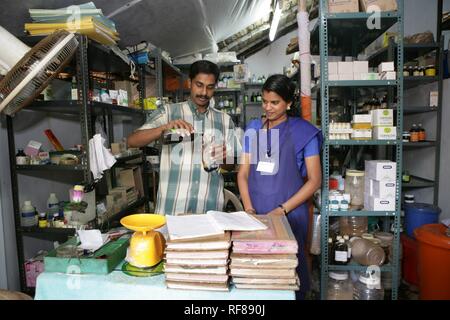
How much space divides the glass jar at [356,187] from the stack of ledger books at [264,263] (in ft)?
4.33

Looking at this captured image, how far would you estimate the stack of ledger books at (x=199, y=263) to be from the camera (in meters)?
0.86

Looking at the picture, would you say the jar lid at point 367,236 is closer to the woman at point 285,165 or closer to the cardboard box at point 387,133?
the woman at point 285,165

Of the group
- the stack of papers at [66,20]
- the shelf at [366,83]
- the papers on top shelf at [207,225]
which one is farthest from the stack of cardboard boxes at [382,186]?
the stack of papers at [66,20]

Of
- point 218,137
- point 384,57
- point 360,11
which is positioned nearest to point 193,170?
point 218,137

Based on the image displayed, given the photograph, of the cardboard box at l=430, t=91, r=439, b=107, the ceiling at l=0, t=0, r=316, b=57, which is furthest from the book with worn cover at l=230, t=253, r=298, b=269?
the cardboard box at l=430, t=91, r=439, b=107

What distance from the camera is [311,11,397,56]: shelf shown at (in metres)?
1.77

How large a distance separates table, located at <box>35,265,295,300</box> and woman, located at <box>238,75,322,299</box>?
0.77 metres

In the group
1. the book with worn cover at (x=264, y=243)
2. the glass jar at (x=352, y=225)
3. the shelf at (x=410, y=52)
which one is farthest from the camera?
the shelf at (x=410, y=52)

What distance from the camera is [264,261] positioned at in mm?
861

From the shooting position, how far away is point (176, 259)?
2.87 feet

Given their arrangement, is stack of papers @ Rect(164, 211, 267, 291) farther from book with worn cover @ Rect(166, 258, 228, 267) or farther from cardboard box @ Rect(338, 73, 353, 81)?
cardboard box @ Rect(338, 73, 353, 81)

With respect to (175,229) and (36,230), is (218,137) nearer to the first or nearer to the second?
(175,229)

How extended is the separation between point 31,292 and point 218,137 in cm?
157

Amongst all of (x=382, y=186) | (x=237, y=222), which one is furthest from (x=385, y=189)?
(x=237, y=222)
